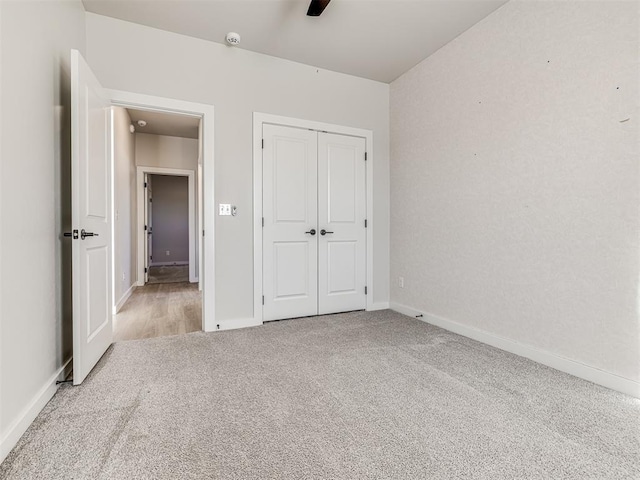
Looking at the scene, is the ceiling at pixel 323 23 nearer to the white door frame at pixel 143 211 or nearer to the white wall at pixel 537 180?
the white wall at pixel 537 180

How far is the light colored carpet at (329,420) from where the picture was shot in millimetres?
1235

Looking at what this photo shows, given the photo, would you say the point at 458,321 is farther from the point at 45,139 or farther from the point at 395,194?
the point at 45,139

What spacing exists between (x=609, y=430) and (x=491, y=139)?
6.75ft

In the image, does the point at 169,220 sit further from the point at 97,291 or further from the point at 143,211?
the point at 97,291

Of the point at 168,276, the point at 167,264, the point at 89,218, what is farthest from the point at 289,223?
the point at 167,264

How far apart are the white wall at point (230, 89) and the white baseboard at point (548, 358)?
195cm

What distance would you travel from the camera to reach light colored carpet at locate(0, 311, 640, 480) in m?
1.24

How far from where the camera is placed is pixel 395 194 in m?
3.76

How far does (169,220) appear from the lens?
895 centimetres

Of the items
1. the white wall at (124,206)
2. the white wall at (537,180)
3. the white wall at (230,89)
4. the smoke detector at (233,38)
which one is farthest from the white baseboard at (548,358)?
the white wall at (124,206)

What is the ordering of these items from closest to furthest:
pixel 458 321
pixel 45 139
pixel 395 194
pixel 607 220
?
pixel 45 139 < pixel 607 220 < pixel 458 321 < pixel 395 194

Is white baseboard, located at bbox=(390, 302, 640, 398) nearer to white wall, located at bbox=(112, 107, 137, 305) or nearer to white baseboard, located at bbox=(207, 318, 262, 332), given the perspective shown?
white baseboard, located at bbox=(207, 318, 262, 332)

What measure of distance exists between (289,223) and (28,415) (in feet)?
7.69

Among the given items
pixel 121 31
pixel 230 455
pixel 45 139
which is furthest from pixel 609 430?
pixel 121 31
